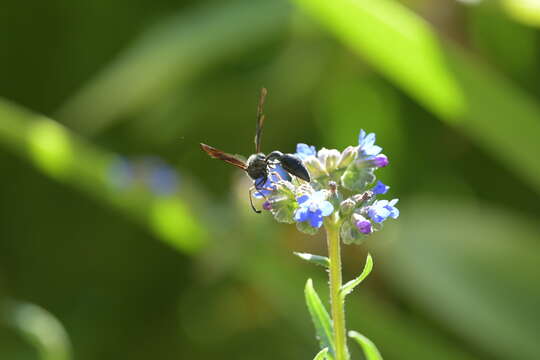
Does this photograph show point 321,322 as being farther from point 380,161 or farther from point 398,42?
point 398,42

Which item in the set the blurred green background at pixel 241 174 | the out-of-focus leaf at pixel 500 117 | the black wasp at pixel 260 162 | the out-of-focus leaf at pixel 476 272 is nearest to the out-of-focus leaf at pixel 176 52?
the blurred green background at pixel 241 174

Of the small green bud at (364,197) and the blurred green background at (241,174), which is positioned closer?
the small green bud at (364,197)

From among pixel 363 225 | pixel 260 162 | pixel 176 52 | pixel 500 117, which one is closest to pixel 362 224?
pixel 363 225

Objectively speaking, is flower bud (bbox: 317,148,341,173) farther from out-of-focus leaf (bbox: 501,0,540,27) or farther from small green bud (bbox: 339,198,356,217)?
out-of-focus leaf (bbox: 501,0,540,27)

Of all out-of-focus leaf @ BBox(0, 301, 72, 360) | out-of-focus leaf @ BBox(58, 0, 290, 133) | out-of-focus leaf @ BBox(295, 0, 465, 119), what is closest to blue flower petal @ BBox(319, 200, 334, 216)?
out-of-focus leaf @ BBox(0, 301, 72, 360)

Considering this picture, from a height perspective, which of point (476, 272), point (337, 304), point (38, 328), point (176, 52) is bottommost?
point (337, 304)

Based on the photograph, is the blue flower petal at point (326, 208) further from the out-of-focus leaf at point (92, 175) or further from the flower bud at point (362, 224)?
the out-of-focus leaf at point (92, 175)
